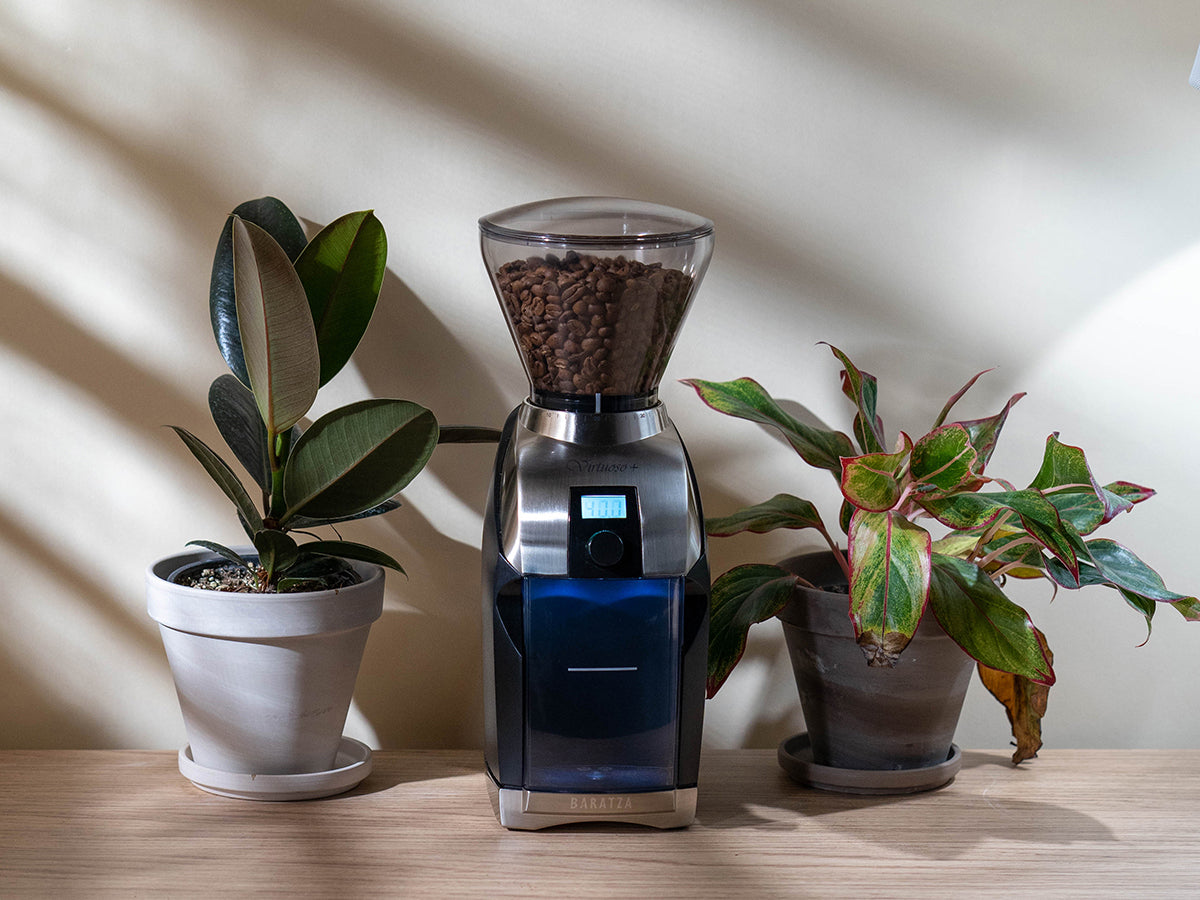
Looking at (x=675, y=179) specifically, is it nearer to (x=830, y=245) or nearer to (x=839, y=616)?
(x=830, y=245)

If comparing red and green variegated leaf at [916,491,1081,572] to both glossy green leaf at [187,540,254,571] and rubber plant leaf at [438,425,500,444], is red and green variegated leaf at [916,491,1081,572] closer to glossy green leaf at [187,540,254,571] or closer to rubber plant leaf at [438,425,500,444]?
rubber plant leaf at [438,425,500,444]

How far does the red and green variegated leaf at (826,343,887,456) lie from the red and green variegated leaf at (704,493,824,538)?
10 centimetres

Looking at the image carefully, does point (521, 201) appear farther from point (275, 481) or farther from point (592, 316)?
point (275, 481)

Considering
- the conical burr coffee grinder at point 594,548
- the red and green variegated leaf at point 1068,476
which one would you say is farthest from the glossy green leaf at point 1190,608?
the conical burr coffee grinder at point 594,548

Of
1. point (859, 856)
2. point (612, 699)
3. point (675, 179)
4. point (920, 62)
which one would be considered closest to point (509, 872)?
point (612, 699)

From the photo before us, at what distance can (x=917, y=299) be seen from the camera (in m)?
1.24

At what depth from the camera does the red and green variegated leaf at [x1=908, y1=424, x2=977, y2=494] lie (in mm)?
945

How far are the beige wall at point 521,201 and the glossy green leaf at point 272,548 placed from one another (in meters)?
0.24

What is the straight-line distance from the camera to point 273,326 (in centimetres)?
93

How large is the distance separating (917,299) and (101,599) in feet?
3.37

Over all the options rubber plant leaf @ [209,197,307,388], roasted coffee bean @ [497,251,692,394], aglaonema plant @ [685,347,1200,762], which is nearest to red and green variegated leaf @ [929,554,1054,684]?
aglaonema plant @ [685,347,1200,762]

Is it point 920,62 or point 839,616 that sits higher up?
point 920,62

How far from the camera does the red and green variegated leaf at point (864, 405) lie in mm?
1123

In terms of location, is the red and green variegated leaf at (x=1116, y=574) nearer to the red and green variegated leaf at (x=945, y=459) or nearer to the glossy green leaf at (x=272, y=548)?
the red and green variegated leaf at (x=945, y=459)
